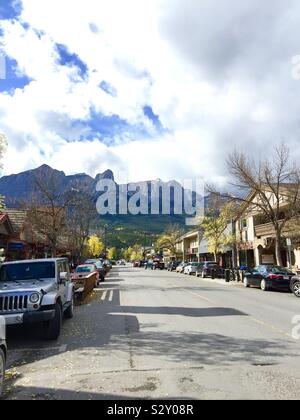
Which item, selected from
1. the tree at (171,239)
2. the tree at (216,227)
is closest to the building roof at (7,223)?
the tree at (216,227)

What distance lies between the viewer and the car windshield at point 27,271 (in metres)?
11.0

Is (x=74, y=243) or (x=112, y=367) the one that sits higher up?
(x=74, y=243)

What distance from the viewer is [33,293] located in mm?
A: 9312

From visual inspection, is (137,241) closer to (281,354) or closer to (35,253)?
(35,253)

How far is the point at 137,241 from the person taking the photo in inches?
6442

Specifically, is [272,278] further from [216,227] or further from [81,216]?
[81,216]

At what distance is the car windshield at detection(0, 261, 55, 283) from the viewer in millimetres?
10992

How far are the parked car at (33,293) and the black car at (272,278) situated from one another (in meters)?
15.0

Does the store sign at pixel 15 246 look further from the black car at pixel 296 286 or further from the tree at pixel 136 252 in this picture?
the tree at pixel 136 252

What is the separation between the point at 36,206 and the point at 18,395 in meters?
25.4

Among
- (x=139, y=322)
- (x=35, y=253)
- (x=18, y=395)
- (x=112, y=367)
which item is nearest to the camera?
(x=18, y=395)

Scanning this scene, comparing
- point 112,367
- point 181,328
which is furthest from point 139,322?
point 112,367

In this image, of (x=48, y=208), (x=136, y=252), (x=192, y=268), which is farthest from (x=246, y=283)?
(x=136, y=252)
